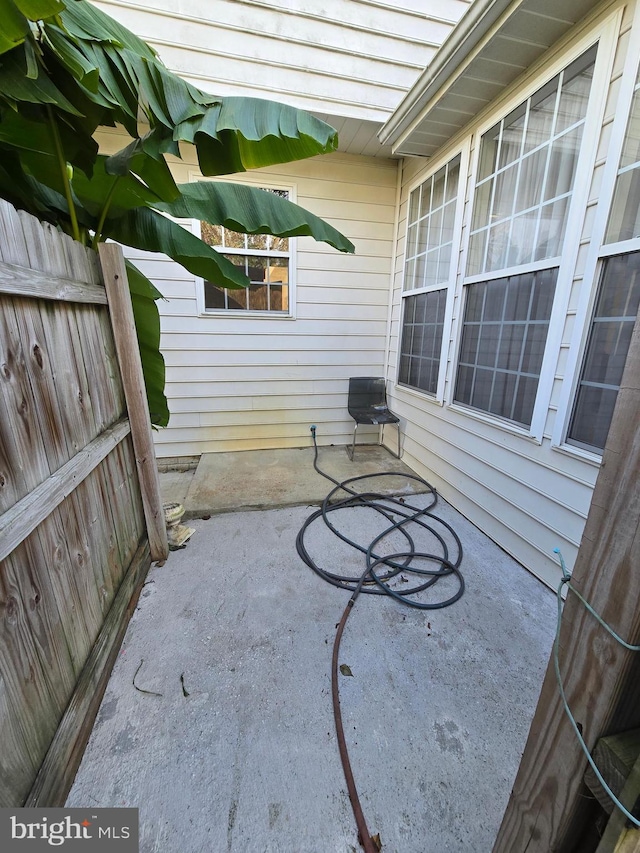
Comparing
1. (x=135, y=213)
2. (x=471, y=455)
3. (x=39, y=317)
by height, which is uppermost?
(x=135, y=213)

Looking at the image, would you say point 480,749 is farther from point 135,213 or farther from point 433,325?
point 433,325

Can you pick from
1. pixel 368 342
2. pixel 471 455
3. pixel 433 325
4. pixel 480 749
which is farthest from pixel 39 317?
pixel 368 342

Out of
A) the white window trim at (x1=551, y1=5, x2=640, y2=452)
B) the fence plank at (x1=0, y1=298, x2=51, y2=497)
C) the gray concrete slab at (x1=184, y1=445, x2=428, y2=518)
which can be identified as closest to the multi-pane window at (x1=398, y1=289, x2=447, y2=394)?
the gray concrete slab at (x1=184, y1=445, x2=428, y2=518)

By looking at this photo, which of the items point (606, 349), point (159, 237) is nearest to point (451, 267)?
point (606, 349)

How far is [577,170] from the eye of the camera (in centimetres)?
178

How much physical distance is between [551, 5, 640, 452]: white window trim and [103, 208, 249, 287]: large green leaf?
6.15 ft

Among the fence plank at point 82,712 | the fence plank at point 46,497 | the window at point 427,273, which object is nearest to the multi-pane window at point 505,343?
the window at point 427,273

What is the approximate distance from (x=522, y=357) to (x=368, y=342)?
6.72ft

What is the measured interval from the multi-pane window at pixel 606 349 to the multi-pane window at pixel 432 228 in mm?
1430

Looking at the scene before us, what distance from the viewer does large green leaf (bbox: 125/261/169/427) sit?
195cm

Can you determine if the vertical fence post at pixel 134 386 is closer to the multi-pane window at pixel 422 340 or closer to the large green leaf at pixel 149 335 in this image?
the large green leaf at pixel 149 335

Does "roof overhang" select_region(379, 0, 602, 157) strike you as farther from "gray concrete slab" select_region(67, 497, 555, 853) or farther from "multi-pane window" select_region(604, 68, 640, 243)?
"gray concrete slab" select_region(67, 497, 555, 853)

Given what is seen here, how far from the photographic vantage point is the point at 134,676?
149cm

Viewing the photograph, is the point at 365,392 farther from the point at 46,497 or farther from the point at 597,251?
the point at 46,497
